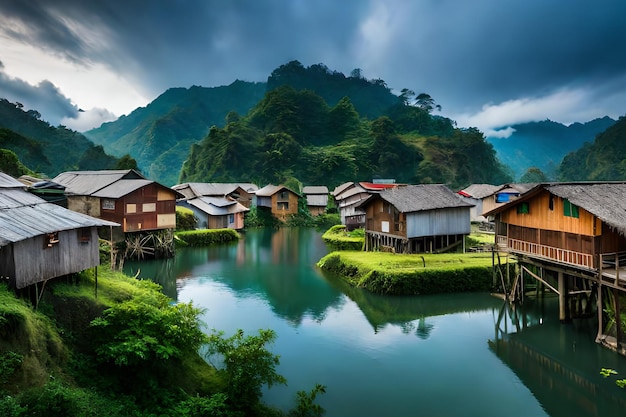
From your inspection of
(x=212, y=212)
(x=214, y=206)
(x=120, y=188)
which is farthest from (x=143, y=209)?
(x=214, y=206)

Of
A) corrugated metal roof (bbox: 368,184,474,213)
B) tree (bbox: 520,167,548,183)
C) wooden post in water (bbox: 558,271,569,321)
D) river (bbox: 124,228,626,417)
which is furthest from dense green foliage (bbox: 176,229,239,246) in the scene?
tree (bbox: 520,167,548,183)

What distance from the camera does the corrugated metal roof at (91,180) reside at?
124ft

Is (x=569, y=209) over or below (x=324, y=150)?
below

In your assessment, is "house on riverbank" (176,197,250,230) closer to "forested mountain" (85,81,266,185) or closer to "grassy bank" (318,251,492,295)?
"grassy bank" (318,251,492,295)

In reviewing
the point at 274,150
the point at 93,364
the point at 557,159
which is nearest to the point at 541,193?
the point at 93,364

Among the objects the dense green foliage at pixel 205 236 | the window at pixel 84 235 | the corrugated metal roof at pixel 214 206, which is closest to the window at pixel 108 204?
the dense green foliage at pixel 205 236

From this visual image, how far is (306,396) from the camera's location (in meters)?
14.1

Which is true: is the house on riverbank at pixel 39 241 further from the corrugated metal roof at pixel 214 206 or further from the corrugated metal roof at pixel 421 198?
the corrugated metal roof at pixel 214 206

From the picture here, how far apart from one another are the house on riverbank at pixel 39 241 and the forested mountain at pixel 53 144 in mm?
71633

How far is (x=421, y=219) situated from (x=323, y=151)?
6906cm

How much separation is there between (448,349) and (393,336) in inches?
105

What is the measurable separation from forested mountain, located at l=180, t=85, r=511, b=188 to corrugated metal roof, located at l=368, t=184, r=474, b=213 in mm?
54331

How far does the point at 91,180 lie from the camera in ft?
131

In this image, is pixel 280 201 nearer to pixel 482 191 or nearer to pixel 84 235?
pixel 482 191
